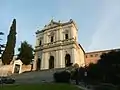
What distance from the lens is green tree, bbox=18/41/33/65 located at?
2687 inches

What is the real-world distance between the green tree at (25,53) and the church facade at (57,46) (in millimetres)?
6973

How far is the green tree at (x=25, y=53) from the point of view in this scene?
68.2 metres

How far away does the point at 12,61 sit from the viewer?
193ft

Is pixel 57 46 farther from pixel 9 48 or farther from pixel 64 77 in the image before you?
pixel 64 77

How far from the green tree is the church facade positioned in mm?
6973

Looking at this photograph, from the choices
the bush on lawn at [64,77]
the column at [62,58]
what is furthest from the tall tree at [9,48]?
the bush on lawn at [64,77]

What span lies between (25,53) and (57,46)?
14.7m

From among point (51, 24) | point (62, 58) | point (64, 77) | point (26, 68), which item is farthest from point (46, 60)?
point (64, 77)

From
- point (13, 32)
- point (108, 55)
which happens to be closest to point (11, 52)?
point (13, 32)

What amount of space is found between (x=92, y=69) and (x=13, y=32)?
3031cm

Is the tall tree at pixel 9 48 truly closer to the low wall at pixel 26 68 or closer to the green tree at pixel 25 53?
the low wall at pixel 26 68

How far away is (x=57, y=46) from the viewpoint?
2313 inches

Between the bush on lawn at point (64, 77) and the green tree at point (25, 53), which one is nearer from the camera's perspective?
the bush on lawn at point (64, 77)

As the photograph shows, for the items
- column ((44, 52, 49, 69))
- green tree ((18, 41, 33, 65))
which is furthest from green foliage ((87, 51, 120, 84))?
green tree ((18, 41, 33, 65))
